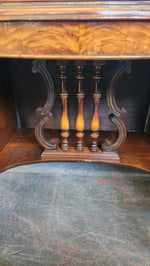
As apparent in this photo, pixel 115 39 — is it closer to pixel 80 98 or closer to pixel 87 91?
pixel 80 98

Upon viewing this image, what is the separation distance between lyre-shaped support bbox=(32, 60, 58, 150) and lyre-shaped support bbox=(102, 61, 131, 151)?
22 centimetres

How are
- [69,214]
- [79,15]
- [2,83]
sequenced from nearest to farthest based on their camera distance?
[79,15] → [69,214] → [2,83]

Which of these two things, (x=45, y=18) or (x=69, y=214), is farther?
(x=69, y=214)

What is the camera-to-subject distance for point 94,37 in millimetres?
505

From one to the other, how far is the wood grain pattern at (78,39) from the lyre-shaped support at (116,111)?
19 centimetres

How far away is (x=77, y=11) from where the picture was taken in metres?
0.50

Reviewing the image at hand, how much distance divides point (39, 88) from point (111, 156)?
20.9 inches

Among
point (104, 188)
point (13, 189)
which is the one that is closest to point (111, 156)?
point (104, 188)

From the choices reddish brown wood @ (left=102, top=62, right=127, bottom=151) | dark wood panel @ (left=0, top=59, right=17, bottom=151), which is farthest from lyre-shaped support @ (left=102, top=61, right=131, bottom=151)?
dark wood panel @ (left=0, top=59, right=17, bottom=151)

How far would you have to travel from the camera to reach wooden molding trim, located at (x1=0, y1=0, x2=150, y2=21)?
48cm

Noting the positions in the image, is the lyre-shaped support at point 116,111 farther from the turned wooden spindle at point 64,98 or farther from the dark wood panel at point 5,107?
the dark wood panel at point 5,107

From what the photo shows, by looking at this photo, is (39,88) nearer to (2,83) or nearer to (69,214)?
(2,83)

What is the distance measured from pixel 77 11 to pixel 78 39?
66 millimetres

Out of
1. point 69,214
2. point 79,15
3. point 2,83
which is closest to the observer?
point 79,15
